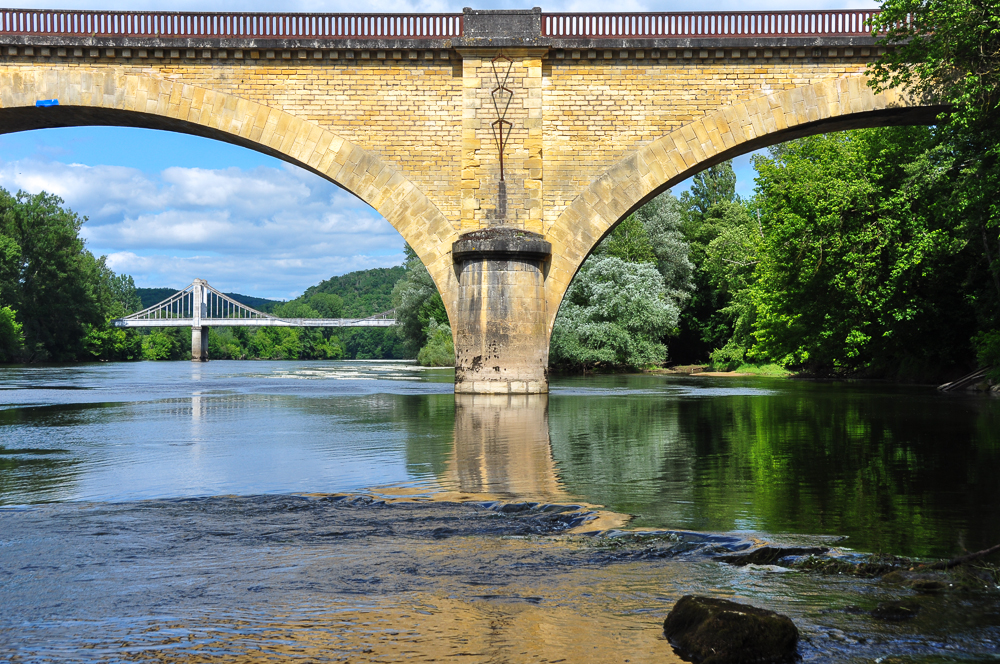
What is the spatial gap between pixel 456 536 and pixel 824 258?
1927 cm

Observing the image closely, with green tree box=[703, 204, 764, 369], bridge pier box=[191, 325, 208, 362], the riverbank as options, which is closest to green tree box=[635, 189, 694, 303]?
green tree box=[703, 204, 764, 369]

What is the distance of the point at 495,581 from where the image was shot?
14.1 feet

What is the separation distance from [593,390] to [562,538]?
17798 millimetres

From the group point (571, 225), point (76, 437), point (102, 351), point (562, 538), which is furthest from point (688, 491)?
point (102, 351)

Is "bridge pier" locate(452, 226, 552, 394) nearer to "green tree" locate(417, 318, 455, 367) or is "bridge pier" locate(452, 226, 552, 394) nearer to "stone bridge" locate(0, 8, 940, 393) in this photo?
"stone bridge" locate(0, 8, 940, 393)

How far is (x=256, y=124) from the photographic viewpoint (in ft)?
62.0

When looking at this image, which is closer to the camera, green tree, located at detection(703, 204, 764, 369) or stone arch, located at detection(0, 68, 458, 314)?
stone arch, located at detection(0, 68, 458, 314)

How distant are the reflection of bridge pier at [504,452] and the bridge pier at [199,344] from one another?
81.8 metres

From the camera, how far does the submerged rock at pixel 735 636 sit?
3301 millimetres

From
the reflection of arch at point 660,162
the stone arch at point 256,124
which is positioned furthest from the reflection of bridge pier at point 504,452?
the stone arch at point 256,124

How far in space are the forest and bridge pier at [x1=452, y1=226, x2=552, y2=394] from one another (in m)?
7.62

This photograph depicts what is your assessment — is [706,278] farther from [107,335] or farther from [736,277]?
[107,335]

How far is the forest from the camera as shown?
16328 millimetres

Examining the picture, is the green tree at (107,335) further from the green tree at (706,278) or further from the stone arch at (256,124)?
the stone arch at (256,124)
